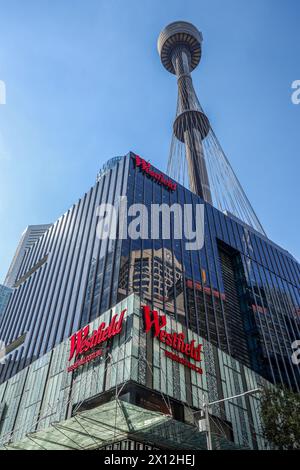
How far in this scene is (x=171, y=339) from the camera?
37.6 meters

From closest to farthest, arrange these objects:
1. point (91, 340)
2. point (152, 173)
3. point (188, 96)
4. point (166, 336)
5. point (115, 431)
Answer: point (115, 431)
point (166, 336)
point (91, 340)
point (152, 173)
point (188, 96)

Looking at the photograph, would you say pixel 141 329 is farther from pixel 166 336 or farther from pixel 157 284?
pixel 157 284

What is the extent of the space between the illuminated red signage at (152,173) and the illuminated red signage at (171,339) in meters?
33.0

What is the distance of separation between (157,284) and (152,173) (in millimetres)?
22927

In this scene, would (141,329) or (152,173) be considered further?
(152,173)

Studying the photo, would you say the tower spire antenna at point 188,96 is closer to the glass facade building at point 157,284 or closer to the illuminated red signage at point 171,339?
the glass facade building at point 157,284

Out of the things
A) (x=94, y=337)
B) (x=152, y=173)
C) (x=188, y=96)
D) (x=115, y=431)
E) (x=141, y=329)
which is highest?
(x=188, y=96)

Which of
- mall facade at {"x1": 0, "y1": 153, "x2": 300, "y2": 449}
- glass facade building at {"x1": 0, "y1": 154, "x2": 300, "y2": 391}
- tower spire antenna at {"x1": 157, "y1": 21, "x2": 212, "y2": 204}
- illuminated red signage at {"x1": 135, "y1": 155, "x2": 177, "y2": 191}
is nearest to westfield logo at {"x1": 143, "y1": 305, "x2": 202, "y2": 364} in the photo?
mall facade at {"x1": 0, "y1": 153, "x2": 300, "y2": 449}

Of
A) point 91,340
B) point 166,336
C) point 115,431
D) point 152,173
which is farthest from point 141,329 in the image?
point 152,173

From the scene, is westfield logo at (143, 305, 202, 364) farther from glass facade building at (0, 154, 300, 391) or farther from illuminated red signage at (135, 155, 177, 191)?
illuminated red signage at (135, 155, 177, 191)

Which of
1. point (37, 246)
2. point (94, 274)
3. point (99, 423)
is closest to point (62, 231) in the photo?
point (37, 246)

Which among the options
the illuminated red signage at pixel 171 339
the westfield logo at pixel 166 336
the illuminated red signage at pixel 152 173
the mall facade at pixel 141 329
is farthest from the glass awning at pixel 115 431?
the illuminated red signage at pixel 152 173

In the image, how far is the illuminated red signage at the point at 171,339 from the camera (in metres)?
36.4

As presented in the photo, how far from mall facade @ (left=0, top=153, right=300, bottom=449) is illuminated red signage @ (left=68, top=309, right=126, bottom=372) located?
0.50 ft
